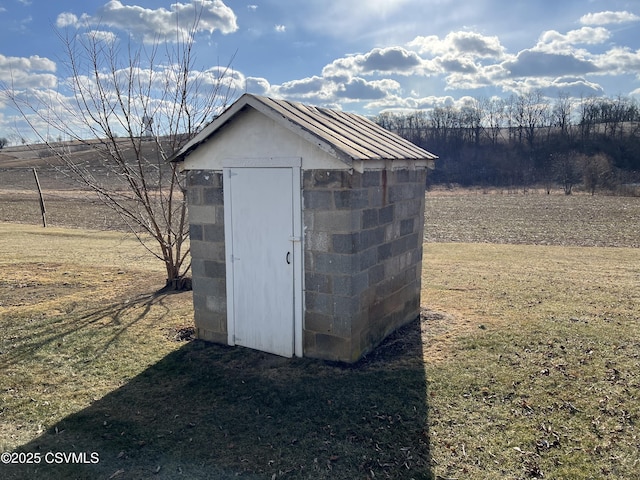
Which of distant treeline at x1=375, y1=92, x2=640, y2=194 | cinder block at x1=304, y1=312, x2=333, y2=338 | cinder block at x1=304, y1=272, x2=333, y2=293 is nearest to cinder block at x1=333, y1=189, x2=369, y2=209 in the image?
cinder block at x1=304, y1=272, x2=333, y2=293

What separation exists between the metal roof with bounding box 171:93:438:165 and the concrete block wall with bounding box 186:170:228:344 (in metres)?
0.50

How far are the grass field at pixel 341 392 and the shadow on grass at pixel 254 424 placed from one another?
0.7 inches

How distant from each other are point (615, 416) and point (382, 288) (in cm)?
287

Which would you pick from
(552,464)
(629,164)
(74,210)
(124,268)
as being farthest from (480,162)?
(552,464)

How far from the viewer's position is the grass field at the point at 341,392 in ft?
12.8

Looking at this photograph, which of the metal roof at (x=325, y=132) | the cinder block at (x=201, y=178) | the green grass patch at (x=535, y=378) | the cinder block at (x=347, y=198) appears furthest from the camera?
the cinder block at (x=201, y=178)

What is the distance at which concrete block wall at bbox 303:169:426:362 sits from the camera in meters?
5.44

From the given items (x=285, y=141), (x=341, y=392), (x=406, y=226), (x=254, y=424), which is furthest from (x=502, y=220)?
(x=254, y=424)

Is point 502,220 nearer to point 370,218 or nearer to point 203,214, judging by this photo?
point 370,218

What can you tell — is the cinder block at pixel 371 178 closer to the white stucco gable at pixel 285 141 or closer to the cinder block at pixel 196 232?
the white stucco gable at pixel 285 141

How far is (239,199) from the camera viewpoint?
235 inches

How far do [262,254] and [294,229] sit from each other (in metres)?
0.57

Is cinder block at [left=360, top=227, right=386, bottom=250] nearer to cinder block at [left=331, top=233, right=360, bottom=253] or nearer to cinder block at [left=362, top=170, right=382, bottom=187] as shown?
cinder block at [left=331, top=233, right=360, bottom=253]

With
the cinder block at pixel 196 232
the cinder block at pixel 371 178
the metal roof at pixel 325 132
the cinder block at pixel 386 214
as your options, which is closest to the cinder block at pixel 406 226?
the cinder block at pixel 386 214
